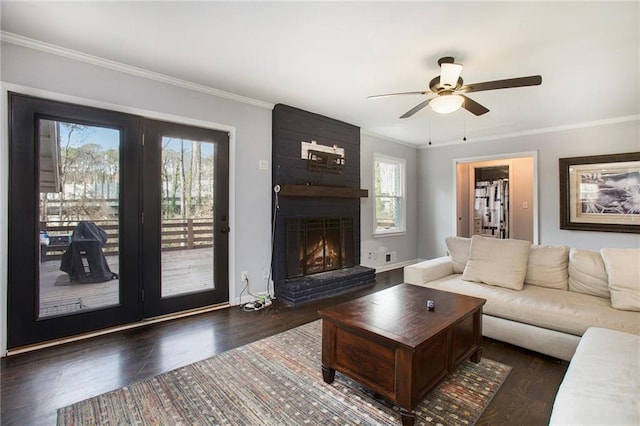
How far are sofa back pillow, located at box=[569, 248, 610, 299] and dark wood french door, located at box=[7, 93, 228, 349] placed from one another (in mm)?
3533

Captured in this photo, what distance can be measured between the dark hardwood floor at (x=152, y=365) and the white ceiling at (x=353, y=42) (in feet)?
8.25

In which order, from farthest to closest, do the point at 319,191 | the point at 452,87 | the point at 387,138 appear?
the point at 387,138 < the point at 319,191 < the point at 452,87

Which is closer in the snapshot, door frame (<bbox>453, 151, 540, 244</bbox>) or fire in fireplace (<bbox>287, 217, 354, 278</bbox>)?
fire in fireplace (<bbox>287, 217, 354, 278</bbox>)

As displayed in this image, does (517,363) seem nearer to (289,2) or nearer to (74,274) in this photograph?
(289,2)

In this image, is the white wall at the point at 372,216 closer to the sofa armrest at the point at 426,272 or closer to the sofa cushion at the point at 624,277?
the sofa armrest at the point at 426,272

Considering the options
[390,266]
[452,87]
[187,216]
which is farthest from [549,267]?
[187,216]

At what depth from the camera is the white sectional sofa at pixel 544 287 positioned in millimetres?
2232

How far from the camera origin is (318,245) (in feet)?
14.5

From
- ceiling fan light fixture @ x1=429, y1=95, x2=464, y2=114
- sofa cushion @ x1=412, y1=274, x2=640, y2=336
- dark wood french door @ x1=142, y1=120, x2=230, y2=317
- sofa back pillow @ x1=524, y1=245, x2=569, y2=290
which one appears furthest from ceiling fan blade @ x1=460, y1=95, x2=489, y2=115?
dark wood french door @ x1=142, y1=120, x2=230, y2=317

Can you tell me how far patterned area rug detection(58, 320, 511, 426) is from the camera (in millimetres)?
1672

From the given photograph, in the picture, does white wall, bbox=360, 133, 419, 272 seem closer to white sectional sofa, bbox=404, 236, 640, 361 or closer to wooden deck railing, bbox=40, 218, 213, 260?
white sectional sofa, bbox=404, 236, 640, 361

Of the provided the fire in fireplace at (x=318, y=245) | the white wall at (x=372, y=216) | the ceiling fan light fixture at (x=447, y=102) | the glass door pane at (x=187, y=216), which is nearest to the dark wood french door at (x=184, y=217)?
the glass door pane at (x=187, y=216)

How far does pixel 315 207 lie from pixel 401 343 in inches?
116

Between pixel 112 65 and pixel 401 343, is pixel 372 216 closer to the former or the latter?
pixel 401 343
